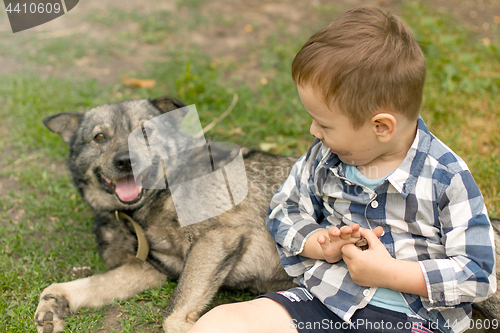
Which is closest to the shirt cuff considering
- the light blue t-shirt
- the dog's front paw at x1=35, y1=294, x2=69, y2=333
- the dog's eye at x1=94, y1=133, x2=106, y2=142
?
the light blue t-shirt

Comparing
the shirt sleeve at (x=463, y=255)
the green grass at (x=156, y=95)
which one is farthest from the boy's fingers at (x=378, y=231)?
the green grass at (x=156, y=95)

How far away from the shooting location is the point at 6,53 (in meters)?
6.55

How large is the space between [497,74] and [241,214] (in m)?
4.59

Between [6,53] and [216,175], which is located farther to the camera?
[6,53]

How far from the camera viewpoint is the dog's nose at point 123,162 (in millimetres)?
3186

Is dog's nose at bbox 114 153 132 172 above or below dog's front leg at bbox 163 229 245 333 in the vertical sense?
above

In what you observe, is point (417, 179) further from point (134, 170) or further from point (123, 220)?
point (123, 220)

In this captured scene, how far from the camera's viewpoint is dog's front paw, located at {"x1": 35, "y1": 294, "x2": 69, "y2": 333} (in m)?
2.77

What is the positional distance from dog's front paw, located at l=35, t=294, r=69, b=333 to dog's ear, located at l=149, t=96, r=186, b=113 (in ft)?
6.13

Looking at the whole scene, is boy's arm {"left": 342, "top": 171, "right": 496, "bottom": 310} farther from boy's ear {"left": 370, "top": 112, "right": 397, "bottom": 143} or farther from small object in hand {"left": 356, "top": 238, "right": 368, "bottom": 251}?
boy's ear {"left": 370, "top": 112, "right": 397, "bottom": 143}

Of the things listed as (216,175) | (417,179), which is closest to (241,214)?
(216,175)

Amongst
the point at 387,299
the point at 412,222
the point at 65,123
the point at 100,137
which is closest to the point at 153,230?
the point at 100,137

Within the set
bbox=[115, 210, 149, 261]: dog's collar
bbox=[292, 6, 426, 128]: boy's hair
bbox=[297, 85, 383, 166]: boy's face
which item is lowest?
bbox=[115, 210, 149, 261]: dog's collar

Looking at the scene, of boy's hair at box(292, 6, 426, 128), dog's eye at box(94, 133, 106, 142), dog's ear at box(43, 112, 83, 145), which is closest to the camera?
boy's hair at box(292, 6, 426, 128)
